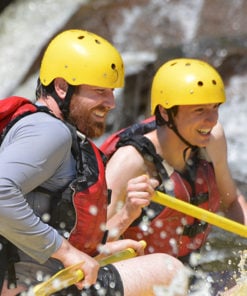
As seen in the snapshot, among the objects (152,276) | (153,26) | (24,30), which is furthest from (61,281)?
(24,30)

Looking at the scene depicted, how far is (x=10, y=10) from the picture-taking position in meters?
10.8

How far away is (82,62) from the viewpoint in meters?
3.54

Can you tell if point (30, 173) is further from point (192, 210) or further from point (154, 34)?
point (154, 34)

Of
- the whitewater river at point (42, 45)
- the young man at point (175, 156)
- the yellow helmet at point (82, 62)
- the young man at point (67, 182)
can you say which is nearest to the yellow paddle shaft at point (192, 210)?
the young man at point (67, 182)

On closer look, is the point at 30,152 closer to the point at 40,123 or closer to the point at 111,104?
the point at 40,123

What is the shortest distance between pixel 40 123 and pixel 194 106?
1424mm

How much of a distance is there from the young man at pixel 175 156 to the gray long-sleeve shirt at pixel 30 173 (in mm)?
981

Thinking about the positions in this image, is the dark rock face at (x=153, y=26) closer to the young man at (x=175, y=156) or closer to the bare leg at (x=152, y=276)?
the young man at (x=175, y=156)

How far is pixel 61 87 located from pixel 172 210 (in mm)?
1054

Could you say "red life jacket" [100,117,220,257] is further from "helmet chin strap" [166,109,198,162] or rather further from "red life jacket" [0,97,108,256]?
"red life jacket" [0,97,108,256]

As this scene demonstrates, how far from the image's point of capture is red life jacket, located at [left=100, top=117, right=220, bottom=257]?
4199mm

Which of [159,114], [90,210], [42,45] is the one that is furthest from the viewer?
[42,45]

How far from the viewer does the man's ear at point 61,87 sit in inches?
135

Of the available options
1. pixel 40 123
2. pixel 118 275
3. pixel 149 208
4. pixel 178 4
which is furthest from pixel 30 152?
pixel 178 4
